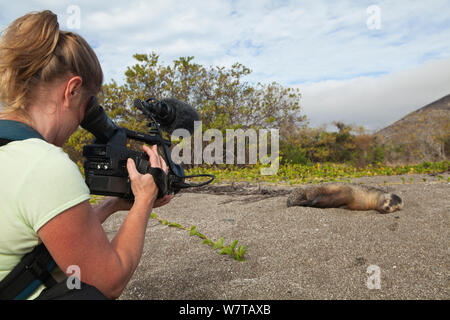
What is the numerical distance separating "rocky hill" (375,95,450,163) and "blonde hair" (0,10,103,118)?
11.4 meters

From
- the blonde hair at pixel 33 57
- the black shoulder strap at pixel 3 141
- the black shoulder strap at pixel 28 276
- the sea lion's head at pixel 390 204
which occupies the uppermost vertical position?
the blonde hair at pixel 33 57

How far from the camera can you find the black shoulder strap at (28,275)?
1.07m

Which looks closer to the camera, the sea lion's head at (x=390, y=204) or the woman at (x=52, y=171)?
the woman at (x=52, y=171)

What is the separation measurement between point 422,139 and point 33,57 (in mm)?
11834

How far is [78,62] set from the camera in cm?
120

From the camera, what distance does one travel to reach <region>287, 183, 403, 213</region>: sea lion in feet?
11.5

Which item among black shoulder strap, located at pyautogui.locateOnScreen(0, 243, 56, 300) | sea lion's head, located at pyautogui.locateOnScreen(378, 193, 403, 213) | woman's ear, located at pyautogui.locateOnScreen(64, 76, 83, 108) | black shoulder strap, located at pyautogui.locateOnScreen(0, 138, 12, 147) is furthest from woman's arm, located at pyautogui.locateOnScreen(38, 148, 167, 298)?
sea lion's head, located at pyautogui.locateOnScreen(378, 193, 403, 213)

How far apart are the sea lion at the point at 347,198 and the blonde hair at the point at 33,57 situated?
9.72 feet

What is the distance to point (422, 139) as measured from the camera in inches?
420

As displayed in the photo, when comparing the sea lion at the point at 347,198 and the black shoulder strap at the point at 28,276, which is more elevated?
the black shoulder strap at the point at 28,276

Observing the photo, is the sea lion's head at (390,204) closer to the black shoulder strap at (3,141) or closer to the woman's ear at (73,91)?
the woman's ear at (73,91)

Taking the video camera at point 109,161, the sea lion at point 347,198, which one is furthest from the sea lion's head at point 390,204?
the video camera at point 109,161

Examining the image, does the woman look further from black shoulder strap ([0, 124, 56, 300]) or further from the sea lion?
the sea lion
